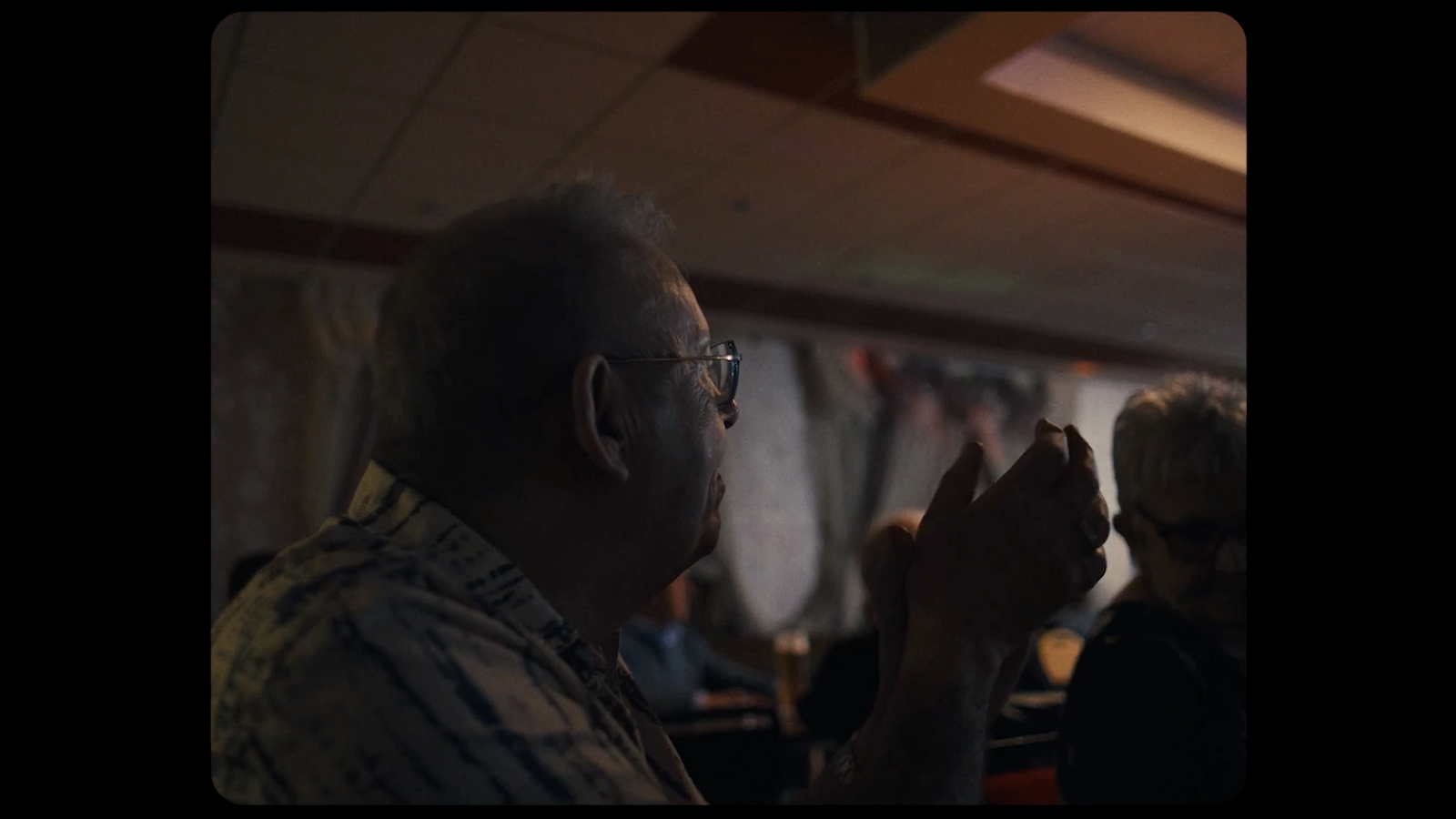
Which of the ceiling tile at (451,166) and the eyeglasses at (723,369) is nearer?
the eyeglasses at (723,369)

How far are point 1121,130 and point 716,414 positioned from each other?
3.03 m

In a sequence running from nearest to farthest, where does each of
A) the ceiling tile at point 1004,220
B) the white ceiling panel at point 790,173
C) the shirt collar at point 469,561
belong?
the shirt collar at point 469,561 → the white ceiling panel at point 790,173 → the ceiling tile at point 1004,220

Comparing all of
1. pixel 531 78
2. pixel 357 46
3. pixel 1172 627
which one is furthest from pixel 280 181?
Result: pixel 1172 627

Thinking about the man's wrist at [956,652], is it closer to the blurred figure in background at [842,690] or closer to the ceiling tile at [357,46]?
the blurred figure in background at [842,690]

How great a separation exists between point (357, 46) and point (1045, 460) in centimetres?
265

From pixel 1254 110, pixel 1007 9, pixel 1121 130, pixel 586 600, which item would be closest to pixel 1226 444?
pixel 1254 110

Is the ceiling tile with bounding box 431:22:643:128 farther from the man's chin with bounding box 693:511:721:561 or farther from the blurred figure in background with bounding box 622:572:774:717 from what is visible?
the man's chin with bounding box 693:511:721:561

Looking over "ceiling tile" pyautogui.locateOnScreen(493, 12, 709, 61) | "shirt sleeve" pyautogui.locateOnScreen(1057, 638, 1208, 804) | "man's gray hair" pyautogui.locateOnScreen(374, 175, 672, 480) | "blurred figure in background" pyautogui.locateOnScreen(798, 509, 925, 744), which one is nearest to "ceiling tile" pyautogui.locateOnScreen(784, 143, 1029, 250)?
"ceiling tile" pyautogui.locateOnScreen(493, 12, 709, 61)

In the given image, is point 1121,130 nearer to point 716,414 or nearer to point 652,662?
point 652,662

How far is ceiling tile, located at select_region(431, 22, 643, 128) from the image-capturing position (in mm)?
2723

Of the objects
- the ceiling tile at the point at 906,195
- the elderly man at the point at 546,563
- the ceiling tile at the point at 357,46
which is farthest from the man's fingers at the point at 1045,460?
the ceiling tile at the point at 906,195

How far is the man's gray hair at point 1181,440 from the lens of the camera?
4.09ft

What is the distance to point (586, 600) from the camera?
0.69 meters

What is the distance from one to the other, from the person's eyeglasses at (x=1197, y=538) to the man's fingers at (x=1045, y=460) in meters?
0.74
